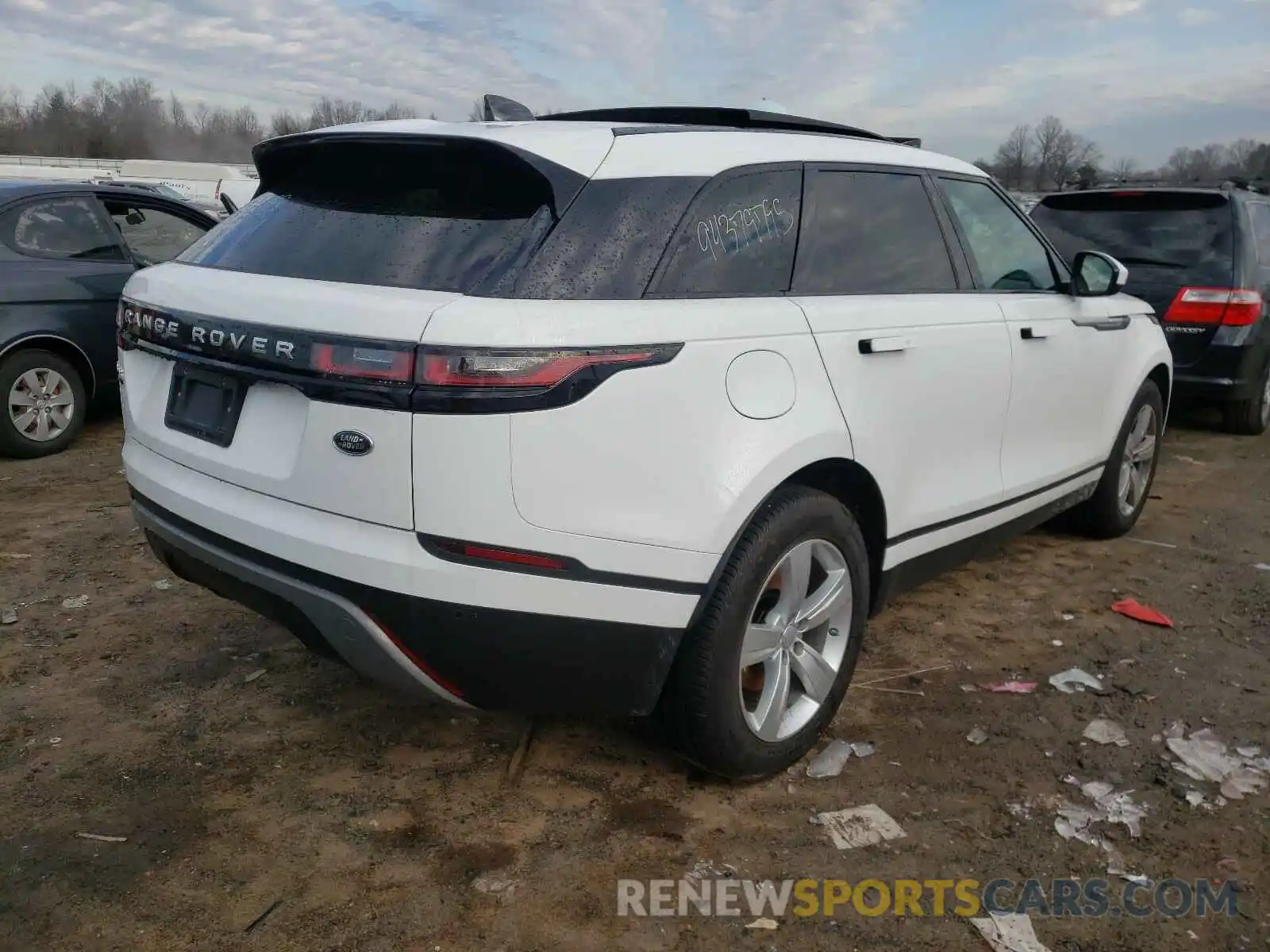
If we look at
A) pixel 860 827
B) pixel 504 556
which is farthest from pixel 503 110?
pixel 860 827

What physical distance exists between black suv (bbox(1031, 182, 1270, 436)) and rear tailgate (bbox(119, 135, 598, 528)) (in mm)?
6013

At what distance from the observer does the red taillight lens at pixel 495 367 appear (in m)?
2.13

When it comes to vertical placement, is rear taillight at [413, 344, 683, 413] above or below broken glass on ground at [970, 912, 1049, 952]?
above

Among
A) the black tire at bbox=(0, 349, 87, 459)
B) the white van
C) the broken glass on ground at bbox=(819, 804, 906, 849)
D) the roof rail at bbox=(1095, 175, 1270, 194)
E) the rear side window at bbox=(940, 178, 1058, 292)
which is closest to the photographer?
the broken glass on ground at bbox=(819, 804, 906, 849)

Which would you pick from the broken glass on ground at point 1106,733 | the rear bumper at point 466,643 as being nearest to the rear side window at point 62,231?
the rear bumper at point 466,643

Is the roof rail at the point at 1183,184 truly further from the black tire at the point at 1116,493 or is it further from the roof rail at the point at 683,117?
the roof rail at the point at 683,117

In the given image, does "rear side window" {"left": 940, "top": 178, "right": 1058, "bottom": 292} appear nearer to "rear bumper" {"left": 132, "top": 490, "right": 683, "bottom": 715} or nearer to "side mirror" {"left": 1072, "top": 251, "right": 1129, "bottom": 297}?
"side mirror" {"left": 1072, "top": 251, "right": 1129, "bottom": 297}

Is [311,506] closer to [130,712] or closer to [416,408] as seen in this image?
[416,408]

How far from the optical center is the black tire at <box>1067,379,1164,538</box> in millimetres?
4785

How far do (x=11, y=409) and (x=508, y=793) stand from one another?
4979mm

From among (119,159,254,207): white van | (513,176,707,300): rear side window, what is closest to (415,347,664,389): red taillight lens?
(513,176,707,300): rear side window

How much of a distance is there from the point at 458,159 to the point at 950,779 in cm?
215

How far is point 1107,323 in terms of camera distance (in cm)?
442

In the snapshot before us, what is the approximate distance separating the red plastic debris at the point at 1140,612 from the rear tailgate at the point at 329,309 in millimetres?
3104
